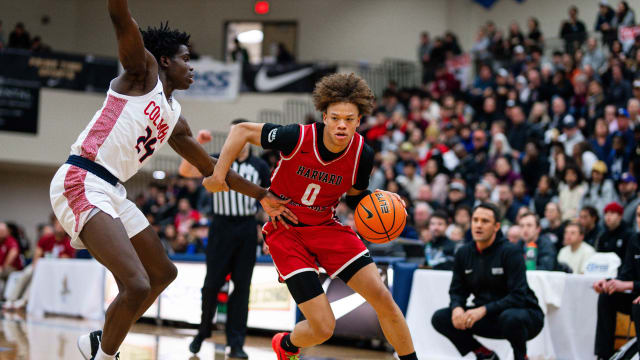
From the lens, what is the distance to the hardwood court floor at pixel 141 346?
720 cm

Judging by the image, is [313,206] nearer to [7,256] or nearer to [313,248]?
[313,248]

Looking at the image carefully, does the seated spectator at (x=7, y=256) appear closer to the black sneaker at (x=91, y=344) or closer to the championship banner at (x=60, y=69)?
the championship banner at (x=60, y=69)

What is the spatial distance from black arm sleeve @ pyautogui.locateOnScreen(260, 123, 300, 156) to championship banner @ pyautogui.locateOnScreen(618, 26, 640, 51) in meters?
11.9

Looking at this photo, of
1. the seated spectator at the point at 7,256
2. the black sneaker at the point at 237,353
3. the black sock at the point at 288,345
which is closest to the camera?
the black sock at the point at 288,345

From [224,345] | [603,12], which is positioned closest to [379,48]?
[603,12]

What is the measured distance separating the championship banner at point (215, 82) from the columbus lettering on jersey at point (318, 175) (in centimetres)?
1578

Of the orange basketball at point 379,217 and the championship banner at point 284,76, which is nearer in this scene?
the orange basketball at point 379,217

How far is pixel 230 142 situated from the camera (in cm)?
509

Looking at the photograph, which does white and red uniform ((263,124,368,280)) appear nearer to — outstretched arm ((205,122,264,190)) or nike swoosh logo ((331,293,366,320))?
outstretched arm ((205,122,264,190))

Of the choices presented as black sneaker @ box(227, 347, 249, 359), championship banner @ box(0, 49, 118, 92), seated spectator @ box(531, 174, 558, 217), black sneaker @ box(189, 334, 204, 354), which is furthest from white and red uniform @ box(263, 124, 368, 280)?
championship banner @ box(0, 49, 118, 92)

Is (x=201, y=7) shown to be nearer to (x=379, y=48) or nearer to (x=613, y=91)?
(x=379, y=48)

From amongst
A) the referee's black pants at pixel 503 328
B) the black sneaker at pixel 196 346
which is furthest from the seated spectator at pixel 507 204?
the black sneaker at pixel 196 346

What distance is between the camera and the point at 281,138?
4957 mm

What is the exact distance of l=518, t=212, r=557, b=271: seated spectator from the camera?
8586 mm
